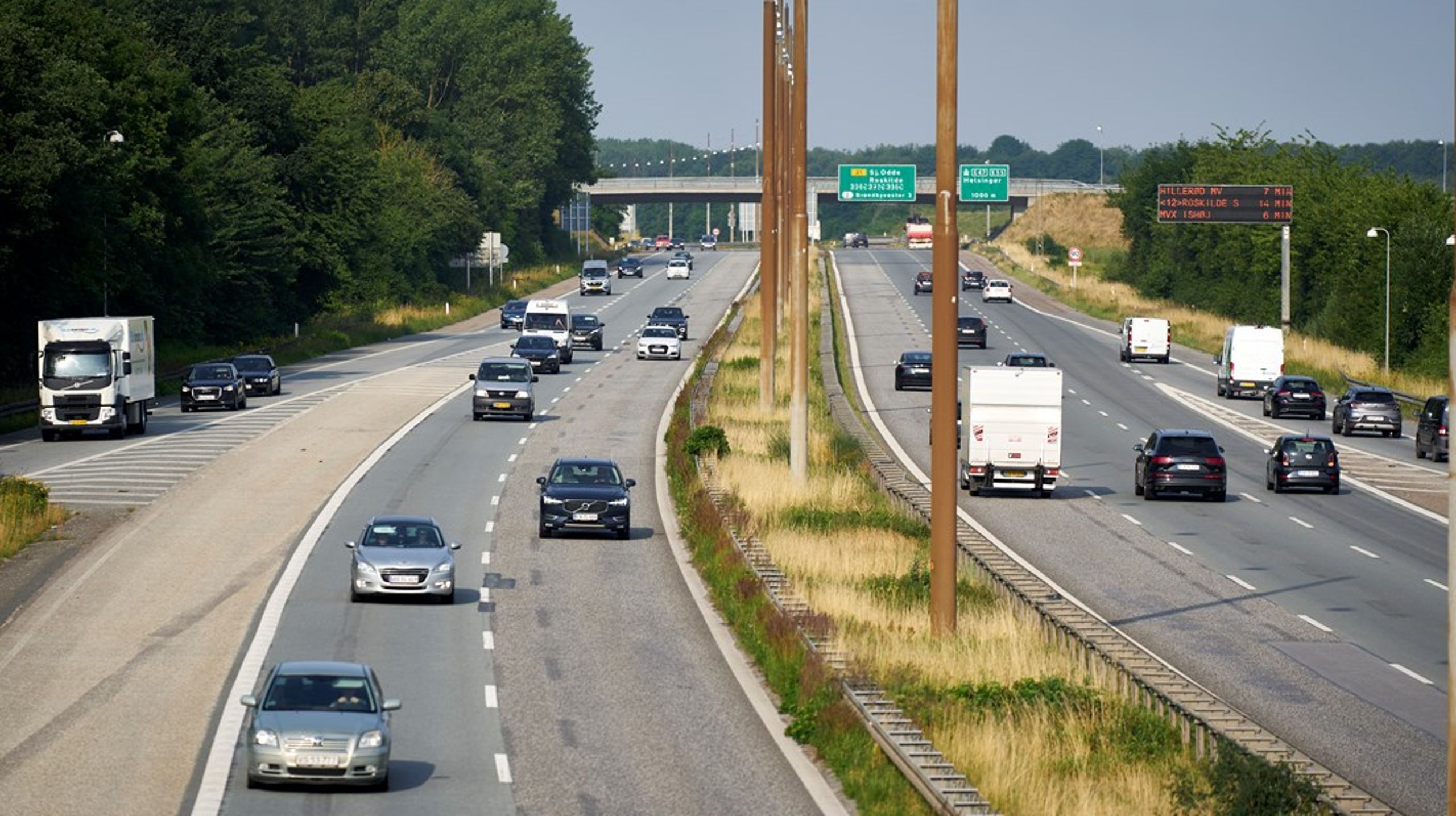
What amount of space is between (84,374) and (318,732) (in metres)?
39.9

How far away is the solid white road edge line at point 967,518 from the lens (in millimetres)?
30516

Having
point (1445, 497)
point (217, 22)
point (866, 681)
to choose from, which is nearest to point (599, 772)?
point (866, 681)

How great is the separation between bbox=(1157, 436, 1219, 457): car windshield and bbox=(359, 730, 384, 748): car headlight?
35193mm

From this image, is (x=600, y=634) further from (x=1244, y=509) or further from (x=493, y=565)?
(x=1244, y=509)

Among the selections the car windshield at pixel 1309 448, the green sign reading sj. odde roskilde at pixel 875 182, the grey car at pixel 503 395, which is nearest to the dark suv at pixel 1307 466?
the car windshield at pixel 1309 448

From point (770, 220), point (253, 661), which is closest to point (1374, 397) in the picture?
point (770, 220)

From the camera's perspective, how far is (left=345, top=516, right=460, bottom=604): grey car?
109 ft

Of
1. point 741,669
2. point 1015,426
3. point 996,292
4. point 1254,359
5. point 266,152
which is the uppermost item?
point 266,152

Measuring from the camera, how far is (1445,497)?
5334 cm

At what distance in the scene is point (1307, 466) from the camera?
54969 millimetres

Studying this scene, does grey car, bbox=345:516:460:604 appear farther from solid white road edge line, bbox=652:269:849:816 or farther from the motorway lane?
solid white road edge line, bbox=652:269:849:816

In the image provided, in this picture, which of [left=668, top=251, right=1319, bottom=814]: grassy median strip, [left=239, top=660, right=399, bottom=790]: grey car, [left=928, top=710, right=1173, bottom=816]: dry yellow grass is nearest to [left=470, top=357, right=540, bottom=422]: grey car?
[left=668, top=251, right=1319, bottom=814]: grassy median strip

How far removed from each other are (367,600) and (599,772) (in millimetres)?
12709

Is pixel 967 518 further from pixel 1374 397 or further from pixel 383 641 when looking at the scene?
pixel 1374 397
